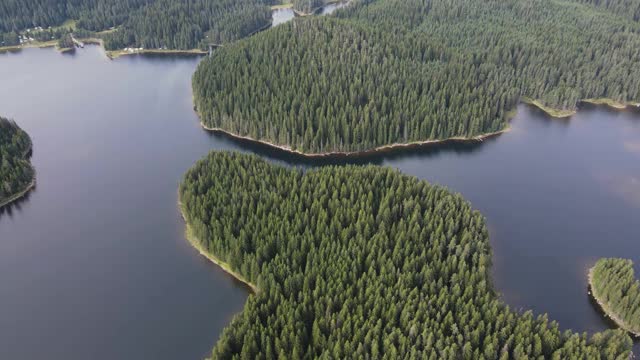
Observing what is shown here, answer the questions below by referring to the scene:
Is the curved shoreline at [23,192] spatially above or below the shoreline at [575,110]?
below

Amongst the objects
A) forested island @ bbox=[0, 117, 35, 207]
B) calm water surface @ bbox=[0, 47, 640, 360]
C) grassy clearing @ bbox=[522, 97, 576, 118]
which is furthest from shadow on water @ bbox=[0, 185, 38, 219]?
grassy clearing @ bbox=[522, 97, 576, 118]

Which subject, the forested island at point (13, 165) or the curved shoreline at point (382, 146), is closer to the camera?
the forested island at point (13, 165)

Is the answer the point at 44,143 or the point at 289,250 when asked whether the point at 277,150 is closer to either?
the point at 289,250

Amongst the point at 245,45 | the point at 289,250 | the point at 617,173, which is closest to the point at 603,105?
the point at 617,173

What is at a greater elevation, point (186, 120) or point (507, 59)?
point (507, 59)

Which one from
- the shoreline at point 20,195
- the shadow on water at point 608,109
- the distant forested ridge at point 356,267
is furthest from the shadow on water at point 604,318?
the shoreline at point 20,195

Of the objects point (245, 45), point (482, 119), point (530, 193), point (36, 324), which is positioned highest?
point (245, 45)

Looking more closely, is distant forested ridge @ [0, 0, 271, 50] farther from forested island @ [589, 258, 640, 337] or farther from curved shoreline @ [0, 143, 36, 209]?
forested island @ [589, 258, 640, 337]

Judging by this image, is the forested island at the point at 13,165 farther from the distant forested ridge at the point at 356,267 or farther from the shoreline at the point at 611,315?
the shoreline at the point at 611,315
